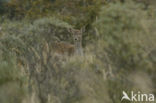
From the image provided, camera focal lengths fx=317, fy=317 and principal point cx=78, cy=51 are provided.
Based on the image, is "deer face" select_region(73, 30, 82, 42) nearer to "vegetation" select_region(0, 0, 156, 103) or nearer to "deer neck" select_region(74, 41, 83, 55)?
"deer neck" select_region(74, 41, 83, 55)

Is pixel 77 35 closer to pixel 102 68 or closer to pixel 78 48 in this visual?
pixel 78 48

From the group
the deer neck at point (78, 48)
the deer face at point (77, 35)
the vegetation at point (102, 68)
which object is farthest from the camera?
the deer face at point (77, 35)

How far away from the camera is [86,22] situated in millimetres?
13805

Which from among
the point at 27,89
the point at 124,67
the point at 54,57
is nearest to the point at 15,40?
the point at 54,57

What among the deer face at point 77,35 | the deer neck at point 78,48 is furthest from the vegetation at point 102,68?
the deer face at point 77,35

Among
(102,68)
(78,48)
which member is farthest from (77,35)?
(102,68)

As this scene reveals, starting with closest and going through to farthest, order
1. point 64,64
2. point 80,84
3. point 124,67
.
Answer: point 124,67 < point 80,84 < point 64,64

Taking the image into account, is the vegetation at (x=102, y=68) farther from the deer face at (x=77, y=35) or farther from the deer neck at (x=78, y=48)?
the deer face at (x=77, y=35)

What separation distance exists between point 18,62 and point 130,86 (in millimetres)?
4208

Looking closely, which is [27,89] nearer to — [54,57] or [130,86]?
[54,57]

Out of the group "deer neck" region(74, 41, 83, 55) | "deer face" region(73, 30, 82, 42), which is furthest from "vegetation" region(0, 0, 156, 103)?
"deer face" region(73, 30, 82, 42)

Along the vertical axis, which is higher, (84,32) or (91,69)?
(91,69)

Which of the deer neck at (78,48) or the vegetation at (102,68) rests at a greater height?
the vegetation at (102,68)

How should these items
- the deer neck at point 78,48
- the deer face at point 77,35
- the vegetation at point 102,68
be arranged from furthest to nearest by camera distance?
1. the deer face at point 77,35
2. the deer neck at point 78,48
3. the vegetation at point 102,68
